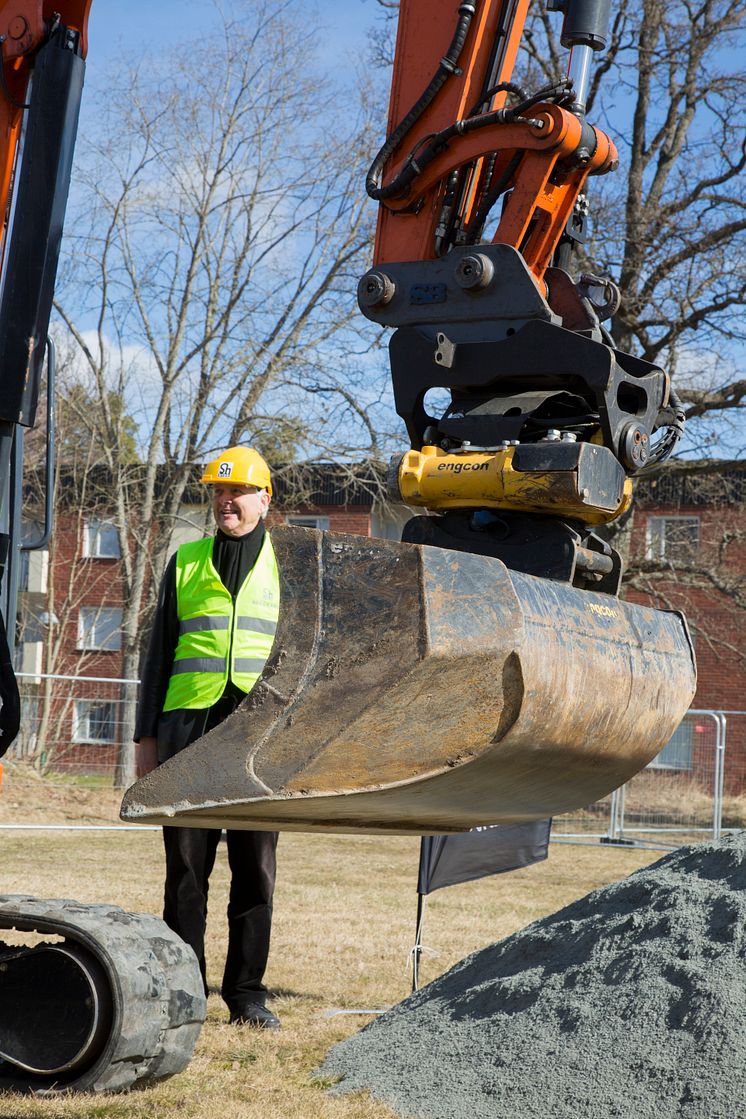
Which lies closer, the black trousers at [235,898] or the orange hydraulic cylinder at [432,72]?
the orange hydraulic cylinder at [432,72]

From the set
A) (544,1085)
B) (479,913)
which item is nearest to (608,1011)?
(544,1085)

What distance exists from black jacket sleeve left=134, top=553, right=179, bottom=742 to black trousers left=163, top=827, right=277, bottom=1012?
A: 513 mm

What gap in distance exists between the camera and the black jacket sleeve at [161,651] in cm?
527

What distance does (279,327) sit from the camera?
19844mm

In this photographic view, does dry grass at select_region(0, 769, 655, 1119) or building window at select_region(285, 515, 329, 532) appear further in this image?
building window at select_region(285, 515, 329, 532)

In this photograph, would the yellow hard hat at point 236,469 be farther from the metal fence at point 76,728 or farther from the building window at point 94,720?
the building window at point 94,720

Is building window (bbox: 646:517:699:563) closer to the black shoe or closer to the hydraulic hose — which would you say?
the black shoe

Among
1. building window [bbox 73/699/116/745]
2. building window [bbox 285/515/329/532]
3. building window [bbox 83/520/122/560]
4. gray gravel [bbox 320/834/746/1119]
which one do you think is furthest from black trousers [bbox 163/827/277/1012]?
building window [bbox 83/520/122/560]

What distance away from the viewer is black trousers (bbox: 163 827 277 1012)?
5242 mm

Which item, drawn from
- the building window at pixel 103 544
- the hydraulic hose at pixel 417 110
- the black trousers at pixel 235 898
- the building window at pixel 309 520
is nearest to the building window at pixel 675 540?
the building window at pixel 309 520

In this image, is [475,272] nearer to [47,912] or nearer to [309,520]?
[47,912]

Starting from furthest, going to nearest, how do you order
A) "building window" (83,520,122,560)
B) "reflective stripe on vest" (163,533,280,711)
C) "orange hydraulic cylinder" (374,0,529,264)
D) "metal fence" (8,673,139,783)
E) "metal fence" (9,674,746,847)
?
1. "building window" (83,520,122,560)
2. "metal fence" (8,673,139,783)
3. "metal fence" (9,674,746,847)
4. "reflective stripe on vest" (163,533,280,711)
5. "orange hydraulic cylinder" (374,0,529,264)

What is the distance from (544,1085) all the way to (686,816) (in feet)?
41.2

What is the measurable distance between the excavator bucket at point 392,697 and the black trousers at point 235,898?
2.49 meters
